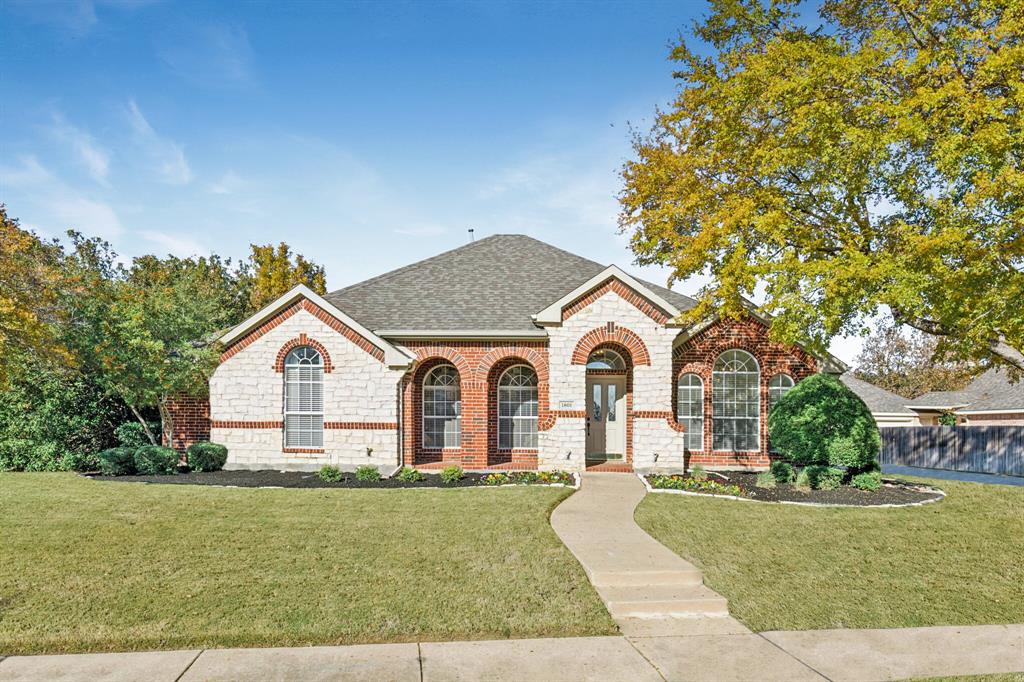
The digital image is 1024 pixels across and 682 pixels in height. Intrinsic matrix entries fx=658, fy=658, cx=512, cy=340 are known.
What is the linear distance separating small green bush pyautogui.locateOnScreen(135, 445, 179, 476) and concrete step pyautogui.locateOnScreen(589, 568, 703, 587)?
12684 millimetres

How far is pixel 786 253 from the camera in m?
15.0

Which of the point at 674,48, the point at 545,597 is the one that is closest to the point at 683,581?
the point at 545,597

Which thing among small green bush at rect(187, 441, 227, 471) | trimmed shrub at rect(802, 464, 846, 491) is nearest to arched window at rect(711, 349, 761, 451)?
trimmed shrub at rect(802, 464, 846, 491)

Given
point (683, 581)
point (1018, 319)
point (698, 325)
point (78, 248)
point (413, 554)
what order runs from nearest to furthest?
point (683, 581)
point (413, 554)
point (1018, 319)
point (698, 325)
point (78, 248)

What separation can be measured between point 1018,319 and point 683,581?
332 inches

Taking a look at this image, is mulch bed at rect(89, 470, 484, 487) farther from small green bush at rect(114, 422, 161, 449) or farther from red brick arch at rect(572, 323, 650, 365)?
red brick arch at rect(572, 323, 650, 365)

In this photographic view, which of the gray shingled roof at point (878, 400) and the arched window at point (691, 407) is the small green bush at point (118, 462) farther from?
the gray shingled roof at point (878, 400)

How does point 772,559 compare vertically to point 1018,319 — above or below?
below

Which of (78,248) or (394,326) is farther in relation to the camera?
(78,248)

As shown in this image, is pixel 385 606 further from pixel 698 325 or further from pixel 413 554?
pixel 698 325

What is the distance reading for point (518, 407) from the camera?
62.1 ft

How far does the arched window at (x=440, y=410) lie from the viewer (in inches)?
742

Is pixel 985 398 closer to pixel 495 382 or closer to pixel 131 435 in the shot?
pixel 495 382

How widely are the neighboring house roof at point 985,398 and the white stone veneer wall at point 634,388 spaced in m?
23.4
